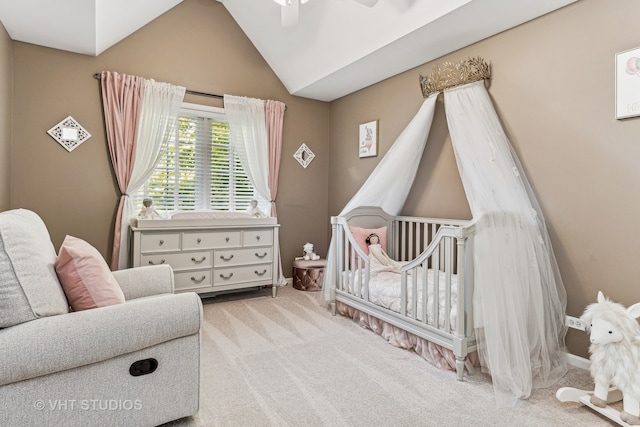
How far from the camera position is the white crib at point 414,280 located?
2035 mm

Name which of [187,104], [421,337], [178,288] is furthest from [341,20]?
[178,288]

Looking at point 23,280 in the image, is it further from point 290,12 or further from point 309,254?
point 309,254

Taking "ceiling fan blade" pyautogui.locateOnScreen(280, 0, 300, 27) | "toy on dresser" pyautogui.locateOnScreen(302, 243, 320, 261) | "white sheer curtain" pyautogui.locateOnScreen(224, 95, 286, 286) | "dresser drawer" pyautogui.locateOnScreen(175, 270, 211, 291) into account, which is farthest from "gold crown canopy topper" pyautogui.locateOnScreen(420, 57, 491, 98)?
"dresser drawer" pyautogui.locateOnScreen(175, 270, 211, 291)

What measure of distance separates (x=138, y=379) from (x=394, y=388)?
1.33m

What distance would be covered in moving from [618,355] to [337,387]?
1.43 meters

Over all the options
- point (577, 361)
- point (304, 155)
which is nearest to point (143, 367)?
point (577, 361)

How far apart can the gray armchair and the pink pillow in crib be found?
6.27ft

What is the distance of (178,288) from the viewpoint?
324 cm

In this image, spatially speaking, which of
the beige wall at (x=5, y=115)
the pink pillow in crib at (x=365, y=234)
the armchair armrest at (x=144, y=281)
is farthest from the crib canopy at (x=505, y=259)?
the beige wall at (x=5, y=115)

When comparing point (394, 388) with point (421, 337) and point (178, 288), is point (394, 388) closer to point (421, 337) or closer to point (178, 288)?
point (421, 337)

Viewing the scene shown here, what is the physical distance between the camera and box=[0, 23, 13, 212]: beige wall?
8.68 feet

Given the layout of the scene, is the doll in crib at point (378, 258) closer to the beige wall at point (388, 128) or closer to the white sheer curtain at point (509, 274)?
the beige wall at point (388, 128)

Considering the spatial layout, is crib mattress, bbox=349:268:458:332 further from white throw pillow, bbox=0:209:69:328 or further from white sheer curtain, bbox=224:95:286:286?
white throw pillow, bbox=0:209:69:328

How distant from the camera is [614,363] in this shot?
1669 millimetres
